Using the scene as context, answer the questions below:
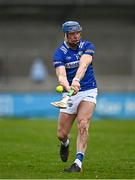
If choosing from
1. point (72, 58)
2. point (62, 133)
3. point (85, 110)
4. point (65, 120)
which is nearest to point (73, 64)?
point (72, 58)

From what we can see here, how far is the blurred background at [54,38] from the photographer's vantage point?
46031mm

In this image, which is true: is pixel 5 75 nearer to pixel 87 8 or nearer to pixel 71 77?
pixel 87 8

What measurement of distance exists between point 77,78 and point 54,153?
4536mm

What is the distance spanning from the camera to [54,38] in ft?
155

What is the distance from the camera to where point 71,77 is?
13680 millimetres

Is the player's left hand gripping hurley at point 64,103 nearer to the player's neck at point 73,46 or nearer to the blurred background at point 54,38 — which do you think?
the player's neck at point 73,46

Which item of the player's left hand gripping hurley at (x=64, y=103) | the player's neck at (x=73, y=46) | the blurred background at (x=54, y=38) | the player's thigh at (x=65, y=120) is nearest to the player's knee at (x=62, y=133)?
the player's thigh at (x=65, y=120)

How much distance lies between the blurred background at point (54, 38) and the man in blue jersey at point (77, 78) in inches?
1221

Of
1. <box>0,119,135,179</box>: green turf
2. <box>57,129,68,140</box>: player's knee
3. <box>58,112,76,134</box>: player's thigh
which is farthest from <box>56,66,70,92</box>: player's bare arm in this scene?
<box>0,119,135,179</box>: green turf

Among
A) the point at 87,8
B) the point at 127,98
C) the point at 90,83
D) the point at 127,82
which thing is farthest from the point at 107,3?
the point at 90,83

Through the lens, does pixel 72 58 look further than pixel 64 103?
Yes

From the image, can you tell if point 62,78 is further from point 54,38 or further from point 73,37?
point 54,38

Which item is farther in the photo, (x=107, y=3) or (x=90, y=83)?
(x=107, y=3)

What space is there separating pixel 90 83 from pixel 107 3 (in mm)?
33189
